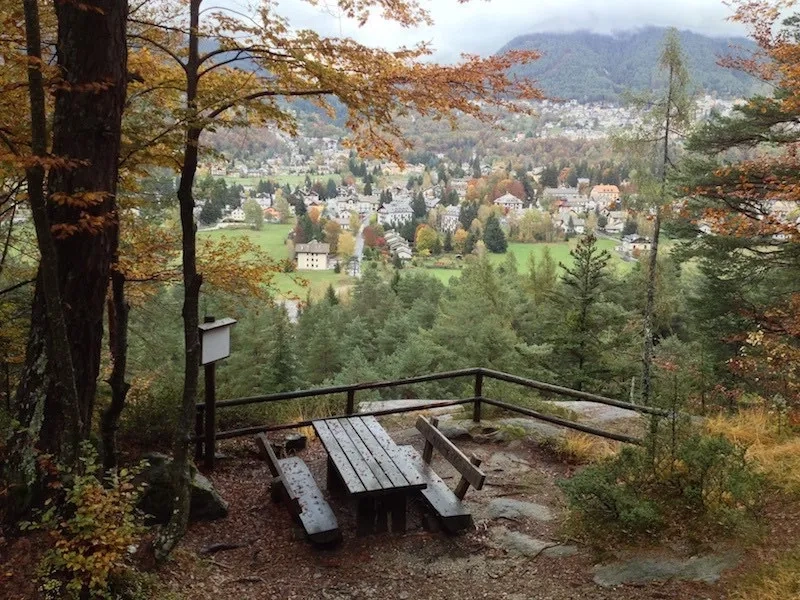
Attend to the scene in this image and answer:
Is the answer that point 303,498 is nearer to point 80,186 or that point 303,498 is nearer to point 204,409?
point 204,409

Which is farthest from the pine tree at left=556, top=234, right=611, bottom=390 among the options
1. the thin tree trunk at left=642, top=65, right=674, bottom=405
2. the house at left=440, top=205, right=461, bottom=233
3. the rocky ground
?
the house at left=440, top=205, right=461, bottom=233

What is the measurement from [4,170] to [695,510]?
625 centimetres

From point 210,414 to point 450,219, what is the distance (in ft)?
228

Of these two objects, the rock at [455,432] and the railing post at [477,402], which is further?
the railing post at [477,402]

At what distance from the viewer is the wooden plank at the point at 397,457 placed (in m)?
4.82

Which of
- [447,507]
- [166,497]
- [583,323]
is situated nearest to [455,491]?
[447,507]

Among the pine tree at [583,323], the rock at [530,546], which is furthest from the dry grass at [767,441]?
the pine tree at [583,323]

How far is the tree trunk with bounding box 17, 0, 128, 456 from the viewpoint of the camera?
4.46 meters

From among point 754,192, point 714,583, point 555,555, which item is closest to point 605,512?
point 555,555

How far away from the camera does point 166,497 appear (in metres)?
4.98

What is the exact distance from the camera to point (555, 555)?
4.61 meters

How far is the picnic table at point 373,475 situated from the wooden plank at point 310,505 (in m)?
0.25

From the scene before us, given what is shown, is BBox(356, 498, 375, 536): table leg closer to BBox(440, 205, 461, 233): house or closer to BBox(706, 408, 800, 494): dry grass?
BBox(706, 408, 800, 494): dry grass

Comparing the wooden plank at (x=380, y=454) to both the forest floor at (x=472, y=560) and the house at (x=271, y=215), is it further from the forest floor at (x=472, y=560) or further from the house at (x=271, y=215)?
the house at (x=271, y=215)
